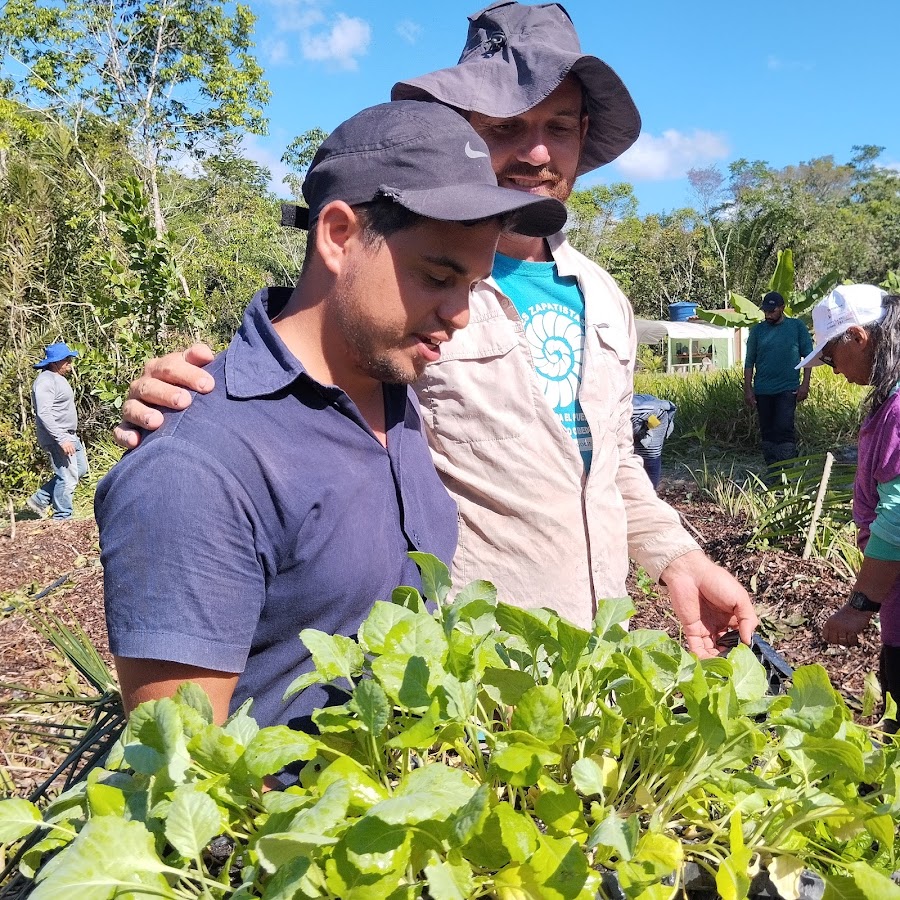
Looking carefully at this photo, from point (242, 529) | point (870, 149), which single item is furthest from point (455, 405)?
point (870, 149)

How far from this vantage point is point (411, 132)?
4.17ft

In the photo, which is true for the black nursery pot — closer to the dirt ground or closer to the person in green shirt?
the dirt ground

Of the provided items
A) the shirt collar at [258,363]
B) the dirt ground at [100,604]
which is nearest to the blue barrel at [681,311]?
the dirt ground at [100,604]

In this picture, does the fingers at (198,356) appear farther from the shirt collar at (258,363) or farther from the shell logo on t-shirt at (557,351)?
the shell logo on t-shirt at (557,351)

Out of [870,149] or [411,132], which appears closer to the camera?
[411,132]

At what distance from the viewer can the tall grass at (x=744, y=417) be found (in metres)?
8.99

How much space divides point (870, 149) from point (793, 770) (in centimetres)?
7490

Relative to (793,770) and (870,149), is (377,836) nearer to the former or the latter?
(793,770)

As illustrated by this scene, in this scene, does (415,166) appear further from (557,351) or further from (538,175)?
(557,351)

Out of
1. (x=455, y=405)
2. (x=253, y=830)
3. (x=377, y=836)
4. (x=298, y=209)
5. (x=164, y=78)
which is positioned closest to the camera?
(x=377, y=836)

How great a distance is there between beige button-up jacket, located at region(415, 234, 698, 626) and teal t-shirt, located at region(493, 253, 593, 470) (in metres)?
0.05

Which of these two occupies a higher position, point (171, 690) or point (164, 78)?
point (164, 78)

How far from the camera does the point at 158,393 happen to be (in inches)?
46.8

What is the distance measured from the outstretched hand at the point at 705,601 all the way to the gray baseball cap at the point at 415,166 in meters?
0.92
